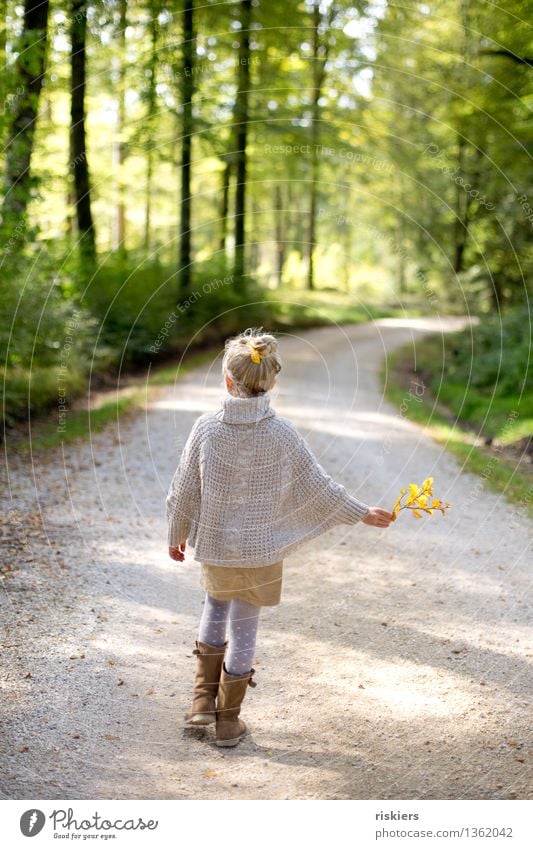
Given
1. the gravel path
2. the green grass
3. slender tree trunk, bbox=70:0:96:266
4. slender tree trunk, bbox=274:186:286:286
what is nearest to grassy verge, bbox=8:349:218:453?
the gravel path

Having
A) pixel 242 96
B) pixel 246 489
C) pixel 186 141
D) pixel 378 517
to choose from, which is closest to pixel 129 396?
pixel 186 141

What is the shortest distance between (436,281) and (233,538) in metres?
32.2

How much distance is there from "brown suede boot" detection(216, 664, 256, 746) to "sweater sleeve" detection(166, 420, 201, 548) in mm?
723

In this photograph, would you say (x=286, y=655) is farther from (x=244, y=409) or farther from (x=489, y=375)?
(x=489, y=375)

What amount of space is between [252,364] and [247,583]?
1.05 meters

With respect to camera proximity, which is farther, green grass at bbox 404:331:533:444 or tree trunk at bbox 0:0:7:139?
green grass at bbox 404:331:533:444

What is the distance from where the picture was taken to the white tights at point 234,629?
4238 millimetres

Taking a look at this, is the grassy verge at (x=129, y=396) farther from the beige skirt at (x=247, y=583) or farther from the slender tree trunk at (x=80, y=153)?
the beige skirt at (x=247, y=583)

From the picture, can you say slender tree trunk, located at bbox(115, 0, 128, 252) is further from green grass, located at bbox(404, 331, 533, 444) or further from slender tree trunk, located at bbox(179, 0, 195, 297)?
green grass, located at bbox(404, 331, 533, 444)

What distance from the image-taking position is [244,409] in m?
4.10

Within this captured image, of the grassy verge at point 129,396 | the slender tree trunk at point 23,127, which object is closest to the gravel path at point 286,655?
the grassy verge at point 129,396

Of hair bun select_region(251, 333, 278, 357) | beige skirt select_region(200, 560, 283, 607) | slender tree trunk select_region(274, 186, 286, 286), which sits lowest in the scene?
beige skirt select_region(200, 560, 283, 607)

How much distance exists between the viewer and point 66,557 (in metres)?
6.84

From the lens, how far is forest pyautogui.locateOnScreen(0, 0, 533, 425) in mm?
11648
